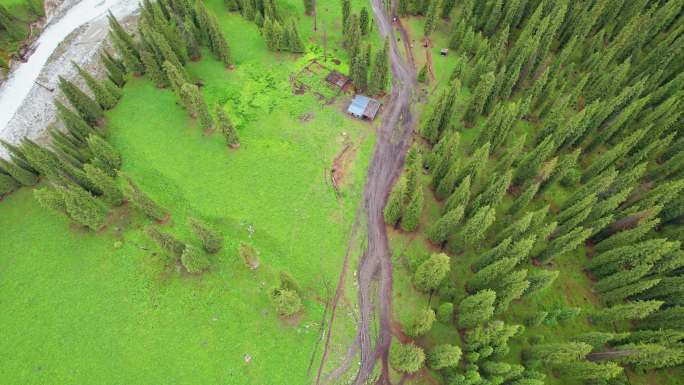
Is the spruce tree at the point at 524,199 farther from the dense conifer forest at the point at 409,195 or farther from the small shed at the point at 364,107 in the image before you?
the small shed at the point at 364,107

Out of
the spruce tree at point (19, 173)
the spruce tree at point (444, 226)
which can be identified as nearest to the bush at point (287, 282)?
the spruce tree at point (444, 226)

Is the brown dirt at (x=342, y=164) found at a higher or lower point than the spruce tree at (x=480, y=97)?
lower

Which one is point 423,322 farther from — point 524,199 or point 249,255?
point 249,255

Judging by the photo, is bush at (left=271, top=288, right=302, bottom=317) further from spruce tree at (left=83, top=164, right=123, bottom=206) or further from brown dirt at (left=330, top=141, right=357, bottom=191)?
spruce tree at (left=83, top=164, right=123, bottom=206)

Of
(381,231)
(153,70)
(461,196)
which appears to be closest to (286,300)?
(381,231)

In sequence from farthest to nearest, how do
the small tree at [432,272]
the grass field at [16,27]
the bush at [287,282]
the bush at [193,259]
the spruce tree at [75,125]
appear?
1. the grass field at [16,27]
2. the spruce tree at [75,125]
3. the bush at [193,259]
4. the bush at [287,282]
5. the small tree at [432,272]

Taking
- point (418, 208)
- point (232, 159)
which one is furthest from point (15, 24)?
point (418, 208)

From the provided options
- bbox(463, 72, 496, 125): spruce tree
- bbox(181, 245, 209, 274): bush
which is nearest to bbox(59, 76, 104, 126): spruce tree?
bbox(181, 245, 209, 274): bush

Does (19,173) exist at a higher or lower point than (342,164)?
higher
